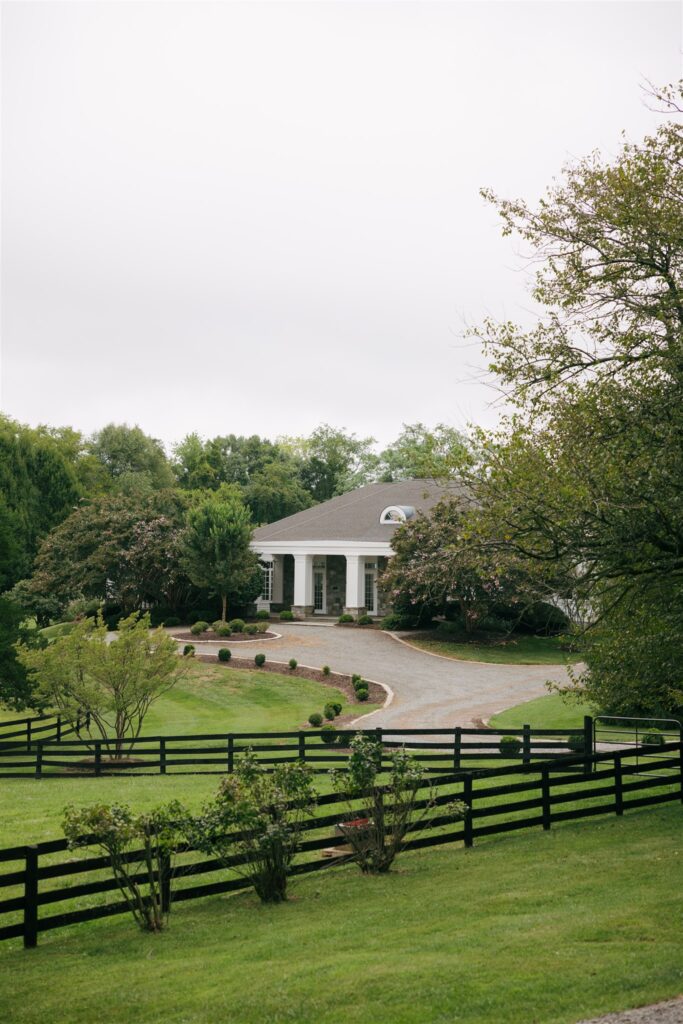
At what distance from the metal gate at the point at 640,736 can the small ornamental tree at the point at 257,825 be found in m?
8.74

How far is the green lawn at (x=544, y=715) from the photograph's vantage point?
27.2 metres

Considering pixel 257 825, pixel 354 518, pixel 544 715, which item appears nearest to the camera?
pixel 257 825

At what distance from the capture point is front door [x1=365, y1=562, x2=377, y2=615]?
172ft

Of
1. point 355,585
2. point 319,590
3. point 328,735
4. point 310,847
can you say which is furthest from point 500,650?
point 310,847

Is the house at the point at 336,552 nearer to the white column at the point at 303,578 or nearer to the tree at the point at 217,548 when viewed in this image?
the white column at the point at 303,578

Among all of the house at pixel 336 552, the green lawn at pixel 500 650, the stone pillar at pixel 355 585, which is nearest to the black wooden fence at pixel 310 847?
the green lawn at pixel 500 650

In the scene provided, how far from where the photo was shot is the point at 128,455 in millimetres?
87812

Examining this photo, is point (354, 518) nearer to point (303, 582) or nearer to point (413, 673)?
point (303, 582)

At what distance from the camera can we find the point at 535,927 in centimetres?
891

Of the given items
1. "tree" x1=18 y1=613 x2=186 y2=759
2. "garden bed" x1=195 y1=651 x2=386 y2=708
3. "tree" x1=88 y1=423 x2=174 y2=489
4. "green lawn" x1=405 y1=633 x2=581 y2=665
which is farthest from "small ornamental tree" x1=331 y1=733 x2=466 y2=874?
"tree" x1=88 y1=423 x2=174 y2=489

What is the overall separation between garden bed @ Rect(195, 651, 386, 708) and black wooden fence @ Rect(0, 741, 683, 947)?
13.2m

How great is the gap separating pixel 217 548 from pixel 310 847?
1451 inches

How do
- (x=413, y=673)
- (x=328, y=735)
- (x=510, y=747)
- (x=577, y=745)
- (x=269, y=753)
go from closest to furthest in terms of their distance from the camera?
(x=577, y=745)
(x=510, y=747)
(x=328, y=735)
(x=269, y=753)
(x=413, y=673)

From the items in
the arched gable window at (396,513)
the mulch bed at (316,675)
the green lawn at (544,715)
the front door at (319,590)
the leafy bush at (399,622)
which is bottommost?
the green lawn at (544,715)
